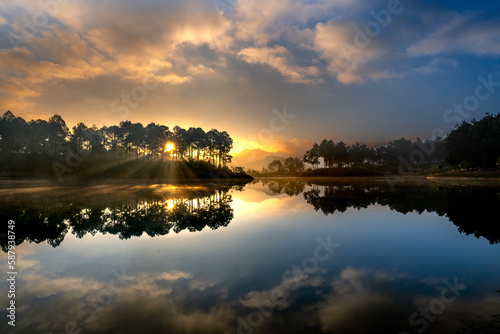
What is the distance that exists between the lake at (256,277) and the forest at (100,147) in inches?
2887

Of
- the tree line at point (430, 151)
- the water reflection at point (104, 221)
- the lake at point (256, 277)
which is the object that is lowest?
the lake at point (256, 277)

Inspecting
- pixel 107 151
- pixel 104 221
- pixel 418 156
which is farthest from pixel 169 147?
pixel 418 156

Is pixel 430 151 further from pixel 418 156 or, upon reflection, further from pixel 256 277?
pixel 256 277

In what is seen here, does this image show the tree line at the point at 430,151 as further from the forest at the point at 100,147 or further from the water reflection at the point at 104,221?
the water reflection at the point at 104,221

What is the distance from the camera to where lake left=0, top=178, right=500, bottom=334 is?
5.66 m

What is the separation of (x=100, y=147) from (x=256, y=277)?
4535 inches

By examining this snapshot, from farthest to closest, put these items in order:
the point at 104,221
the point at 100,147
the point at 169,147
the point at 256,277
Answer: the point at 169,147, the point at 100,147, the point at 104,221, the point at 256,277

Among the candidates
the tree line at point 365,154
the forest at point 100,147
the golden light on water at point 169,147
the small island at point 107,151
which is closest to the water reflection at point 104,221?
the small island at point 107,151

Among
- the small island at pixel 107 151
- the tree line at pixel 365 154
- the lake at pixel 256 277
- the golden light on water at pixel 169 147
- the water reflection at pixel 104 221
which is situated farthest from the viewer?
the tree line at pixel 365 154

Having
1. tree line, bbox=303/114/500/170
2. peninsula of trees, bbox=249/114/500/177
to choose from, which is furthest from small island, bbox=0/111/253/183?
tree line, bbox=303/114/500/170

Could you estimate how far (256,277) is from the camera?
8133 millimetres

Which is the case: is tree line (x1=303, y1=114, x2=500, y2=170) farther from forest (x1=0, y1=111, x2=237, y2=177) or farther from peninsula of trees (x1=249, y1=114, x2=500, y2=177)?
forest (x1=0, y1=111, x2=237, y2=177)

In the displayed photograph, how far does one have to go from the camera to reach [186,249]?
1137 cm

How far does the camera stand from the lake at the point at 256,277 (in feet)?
18.6
